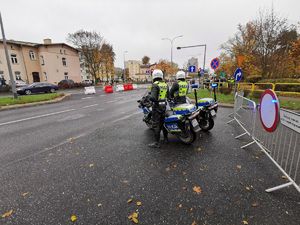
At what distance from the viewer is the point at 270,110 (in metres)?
2.85

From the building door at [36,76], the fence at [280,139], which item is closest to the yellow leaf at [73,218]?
the fence at [280,139]

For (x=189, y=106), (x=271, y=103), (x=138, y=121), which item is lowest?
(x=138, y=121)

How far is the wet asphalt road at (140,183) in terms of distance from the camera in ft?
7.39

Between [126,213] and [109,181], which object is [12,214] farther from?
[126,213]

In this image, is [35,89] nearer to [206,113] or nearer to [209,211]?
[206,113]

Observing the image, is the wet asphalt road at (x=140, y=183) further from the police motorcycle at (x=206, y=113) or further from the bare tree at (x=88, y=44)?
the bare tree at (x=88, y=44)

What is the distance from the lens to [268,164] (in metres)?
3.40

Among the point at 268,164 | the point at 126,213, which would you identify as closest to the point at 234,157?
the point at 268,164

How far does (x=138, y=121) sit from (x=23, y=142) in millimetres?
4062

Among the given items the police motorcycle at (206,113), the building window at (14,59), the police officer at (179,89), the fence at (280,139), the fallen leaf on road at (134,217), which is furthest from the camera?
the building window at (14,59)

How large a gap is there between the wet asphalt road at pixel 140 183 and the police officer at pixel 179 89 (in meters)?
1.41

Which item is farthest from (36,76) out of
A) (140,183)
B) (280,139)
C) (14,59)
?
(280,139)

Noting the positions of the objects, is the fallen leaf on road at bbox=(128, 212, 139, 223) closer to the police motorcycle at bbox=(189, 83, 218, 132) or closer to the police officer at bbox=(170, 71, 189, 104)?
the police officer at bbox=(170, 71, 189, 104)

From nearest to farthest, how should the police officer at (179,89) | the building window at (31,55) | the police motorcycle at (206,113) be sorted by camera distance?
the police officer at (179,89) → the police motorcycle at (206,113) → the building window at (31,55)
